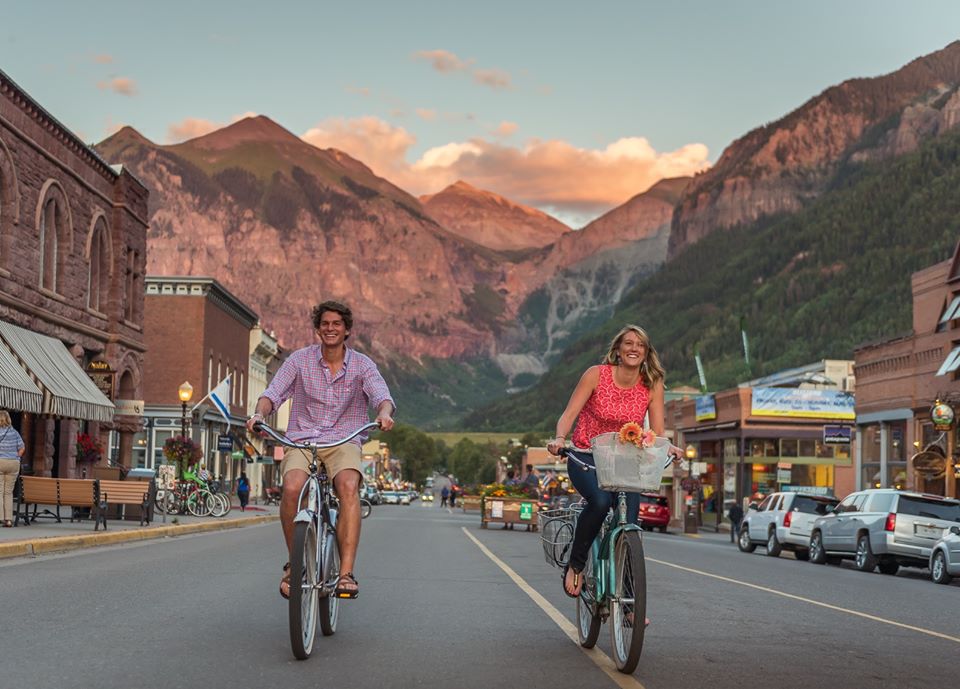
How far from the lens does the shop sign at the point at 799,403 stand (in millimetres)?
68438

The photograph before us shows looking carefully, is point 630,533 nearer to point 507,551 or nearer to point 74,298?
point 507,551

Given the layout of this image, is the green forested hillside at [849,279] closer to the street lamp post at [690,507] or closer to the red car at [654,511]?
the street lamp post at [690,507]

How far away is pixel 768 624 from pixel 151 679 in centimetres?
600

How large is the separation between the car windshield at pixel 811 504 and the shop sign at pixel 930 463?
9948 mm

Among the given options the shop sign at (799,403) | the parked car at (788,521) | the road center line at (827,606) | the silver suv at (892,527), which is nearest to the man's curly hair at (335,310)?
the road center line at (827,606)

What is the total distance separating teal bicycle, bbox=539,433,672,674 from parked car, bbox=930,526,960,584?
625 inches

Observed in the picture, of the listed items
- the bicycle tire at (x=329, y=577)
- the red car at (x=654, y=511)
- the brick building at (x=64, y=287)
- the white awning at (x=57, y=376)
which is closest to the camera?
the bicycle tire at (x=329, y=577)

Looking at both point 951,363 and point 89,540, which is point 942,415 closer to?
point 951,363

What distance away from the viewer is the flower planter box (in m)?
37.8

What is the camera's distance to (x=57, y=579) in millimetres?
13688

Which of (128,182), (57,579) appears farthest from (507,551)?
(128,182)

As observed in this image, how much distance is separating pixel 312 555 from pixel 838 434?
46.0 m

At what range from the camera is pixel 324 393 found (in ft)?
29.9

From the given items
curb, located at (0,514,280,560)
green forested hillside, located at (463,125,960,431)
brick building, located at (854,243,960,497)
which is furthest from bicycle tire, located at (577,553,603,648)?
green forested hillside, located at (463,125,960,431)
